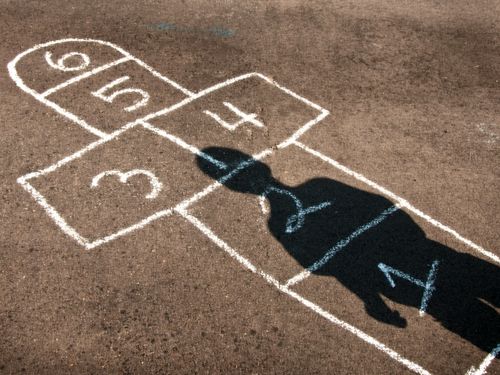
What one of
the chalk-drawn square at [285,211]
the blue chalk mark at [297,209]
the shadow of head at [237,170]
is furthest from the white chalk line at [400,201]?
the shadow of head at [237,170]

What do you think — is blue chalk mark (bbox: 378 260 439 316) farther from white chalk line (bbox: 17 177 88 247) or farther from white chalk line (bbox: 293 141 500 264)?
white chalk line (bbox: 17 177 88 247)

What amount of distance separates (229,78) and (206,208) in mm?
2970

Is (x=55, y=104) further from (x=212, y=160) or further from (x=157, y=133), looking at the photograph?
(x=212, y=160)

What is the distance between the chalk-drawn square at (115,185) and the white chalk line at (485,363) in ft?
12.7

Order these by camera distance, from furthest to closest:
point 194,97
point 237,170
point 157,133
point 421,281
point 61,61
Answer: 1. point 61,61
2. point 194,97
3. point 157,133
4. point 237,170
5. point 421,281

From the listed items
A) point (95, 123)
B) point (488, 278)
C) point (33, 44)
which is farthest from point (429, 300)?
point (33, 44)

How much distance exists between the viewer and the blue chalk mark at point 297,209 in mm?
6926

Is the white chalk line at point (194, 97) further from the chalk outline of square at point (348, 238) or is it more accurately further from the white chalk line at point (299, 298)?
the white chalk line at point (299, 298)

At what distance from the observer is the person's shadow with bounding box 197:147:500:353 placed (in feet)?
20.5

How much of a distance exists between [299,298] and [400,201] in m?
2.15

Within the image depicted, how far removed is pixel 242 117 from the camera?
837 centimetres

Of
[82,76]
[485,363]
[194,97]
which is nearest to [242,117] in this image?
[194,97]

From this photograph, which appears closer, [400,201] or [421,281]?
[421,281]

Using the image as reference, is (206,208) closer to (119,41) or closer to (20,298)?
(20,298)
